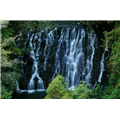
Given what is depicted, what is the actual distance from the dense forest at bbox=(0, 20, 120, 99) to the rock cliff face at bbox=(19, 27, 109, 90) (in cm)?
60

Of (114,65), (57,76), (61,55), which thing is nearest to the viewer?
(57,76)

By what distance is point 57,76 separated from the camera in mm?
4789

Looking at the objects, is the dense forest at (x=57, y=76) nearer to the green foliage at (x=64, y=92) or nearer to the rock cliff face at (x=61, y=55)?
the green foliage at (x=64, y=92)

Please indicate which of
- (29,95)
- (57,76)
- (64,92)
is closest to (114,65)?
(57,76)

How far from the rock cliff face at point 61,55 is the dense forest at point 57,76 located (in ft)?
1.97

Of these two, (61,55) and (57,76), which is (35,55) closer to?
(61,55)

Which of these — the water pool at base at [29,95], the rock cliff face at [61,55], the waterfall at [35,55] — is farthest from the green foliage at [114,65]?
the waterfall at [35,55]

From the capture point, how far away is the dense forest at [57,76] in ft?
13.6

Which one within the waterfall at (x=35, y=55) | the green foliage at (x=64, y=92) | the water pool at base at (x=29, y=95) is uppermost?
the waterfall at (x=35, y=55)

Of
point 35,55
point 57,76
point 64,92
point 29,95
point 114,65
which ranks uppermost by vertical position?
point 35,55

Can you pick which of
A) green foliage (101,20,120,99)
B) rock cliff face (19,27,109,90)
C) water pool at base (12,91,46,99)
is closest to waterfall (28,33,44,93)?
rock cliff face (19,27,109,90)

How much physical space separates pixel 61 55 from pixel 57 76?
3.68 metres
